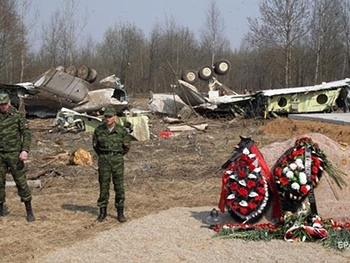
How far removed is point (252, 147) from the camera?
663 centimetres

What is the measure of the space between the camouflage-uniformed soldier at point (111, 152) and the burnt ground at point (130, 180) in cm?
45

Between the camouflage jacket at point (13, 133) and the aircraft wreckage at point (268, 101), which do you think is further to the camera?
the aircraft wreckage at point (268, 101)

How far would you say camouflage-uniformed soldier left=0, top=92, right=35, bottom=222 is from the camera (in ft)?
23.5

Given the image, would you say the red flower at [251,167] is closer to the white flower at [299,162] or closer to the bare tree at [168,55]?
the white flower at [299,162]

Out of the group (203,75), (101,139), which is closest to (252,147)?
(101,139)

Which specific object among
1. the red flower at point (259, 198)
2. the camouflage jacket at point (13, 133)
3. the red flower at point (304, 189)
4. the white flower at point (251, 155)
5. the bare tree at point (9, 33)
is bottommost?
the red flower at point (259, 198)

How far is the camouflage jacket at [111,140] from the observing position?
7133mm

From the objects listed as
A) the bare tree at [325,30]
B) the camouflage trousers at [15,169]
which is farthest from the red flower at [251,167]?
the bare tree at [325,30]

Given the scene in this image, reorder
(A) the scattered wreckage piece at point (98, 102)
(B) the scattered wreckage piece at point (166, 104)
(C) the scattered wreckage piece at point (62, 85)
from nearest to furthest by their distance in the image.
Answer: (C) the scattered wreckage piece at point (62, 85), (A) the scattered wreckage piece at point (98, 102), (B) the scattered wreckage piece at point (166, 104)

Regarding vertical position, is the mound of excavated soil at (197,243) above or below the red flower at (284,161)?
below

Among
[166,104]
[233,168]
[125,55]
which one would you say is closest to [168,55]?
[125,55]

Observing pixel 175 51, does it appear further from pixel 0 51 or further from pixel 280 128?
pixel 280 128

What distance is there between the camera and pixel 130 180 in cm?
1095

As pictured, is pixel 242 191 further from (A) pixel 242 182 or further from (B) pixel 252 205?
(B) pixel 252 205
